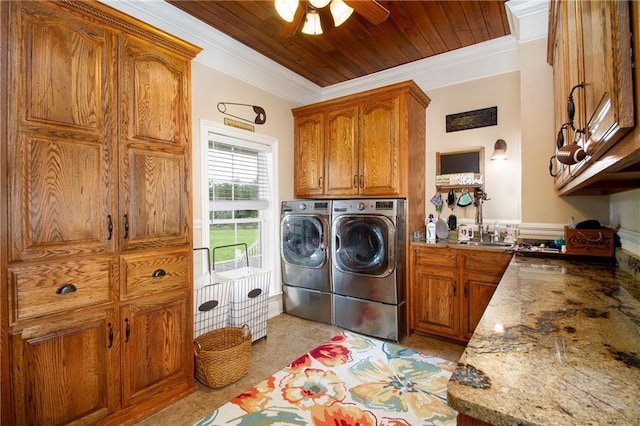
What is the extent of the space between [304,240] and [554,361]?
2769mm

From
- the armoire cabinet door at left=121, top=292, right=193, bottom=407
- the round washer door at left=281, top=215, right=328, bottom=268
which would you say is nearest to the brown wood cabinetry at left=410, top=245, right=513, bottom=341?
the round washer door at left=281, top=215, right=328, bottom=268

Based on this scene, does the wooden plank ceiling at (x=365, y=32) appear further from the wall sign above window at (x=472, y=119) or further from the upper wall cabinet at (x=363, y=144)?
the wall sign above window at (x=472, y=119)

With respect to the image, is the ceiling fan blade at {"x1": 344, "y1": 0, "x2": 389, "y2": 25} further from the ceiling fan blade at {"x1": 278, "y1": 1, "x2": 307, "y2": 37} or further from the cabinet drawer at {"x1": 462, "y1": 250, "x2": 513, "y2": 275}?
the cabinet drawer at {"x1": 462, "y1": 250, "x2": 513, "y2": 275}

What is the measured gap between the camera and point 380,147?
308cm

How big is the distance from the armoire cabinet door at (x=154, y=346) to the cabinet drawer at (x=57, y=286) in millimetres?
211

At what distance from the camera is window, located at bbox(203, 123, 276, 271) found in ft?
9.67

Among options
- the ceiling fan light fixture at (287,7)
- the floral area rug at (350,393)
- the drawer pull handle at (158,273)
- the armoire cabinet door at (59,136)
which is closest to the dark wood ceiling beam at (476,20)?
the ceiling fan light fixture at (287,7)

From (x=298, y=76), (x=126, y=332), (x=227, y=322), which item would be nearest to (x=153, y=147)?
(x=126, y=332)

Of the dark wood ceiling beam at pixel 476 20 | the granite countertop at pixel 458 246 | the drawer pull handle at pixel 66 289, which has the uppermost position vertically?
the dark wood ceiling beam at pixel 476 20

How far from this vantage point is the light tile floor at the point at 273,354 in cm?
190

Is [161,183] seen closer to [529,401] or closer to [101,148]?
[101,148]

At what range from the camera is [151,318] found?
6.25 ft

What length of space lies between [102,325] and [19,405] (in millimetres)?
442

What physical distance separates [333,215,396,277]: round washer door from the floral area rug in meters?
0.76
